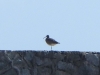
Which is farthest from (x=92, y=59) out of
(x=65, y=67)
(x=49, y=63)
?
(x=49, y=63)

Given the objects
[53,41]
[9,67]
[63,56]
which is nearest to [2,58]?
[9,67]

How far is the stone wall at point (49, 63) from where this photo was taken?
41.1 feet

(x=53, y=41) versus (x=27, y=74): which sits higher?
(x=53, y=41)

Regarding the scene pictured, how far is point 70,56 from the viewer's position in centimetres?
1267

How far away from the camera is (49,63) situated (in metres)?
12.6

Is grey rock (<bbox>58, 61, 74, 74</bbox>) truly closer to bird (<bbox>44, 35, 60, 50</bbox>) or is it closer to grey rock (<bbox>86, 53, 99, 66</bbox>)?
grey rock (<bbox>86, 53, 99, 66</bbox>)

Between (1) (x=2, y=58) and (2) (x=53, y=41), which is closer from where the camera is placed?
(1) (x=2, y=58)

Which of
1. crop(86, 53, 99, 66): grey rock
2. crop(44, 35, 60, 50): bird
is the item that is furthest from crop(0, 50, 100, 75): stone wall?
crop(44, 35, 60, 50): bird

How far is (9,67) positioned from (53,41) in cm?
240

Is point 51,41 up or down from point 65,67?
up

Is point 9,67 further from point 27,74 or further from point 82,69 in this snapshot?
point 82,69

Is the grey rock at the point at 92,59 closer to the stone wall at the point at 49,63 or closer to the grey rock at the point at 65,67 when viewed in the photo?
the stone wall at the point at 49,63

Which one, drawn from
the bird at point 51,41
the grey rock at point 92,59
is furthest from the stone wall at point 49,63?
the bird at point 51,41

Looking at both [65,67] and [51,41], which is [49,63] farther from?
[51,41]
